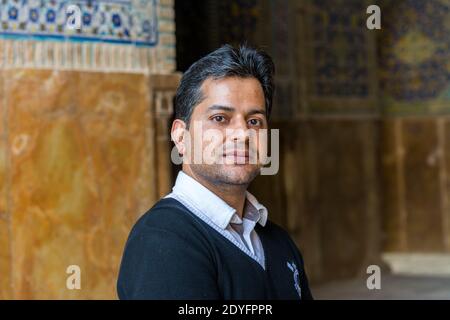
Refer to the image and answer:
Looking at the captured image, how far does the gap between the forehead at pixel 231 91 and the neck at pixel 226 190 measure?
14 cm

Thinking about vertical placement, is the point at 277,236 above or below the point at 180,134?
below

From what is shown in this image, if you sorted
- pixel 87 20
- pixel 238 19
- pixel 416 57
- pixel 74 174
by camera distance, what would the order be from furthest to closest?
pixel 416 57, pixel 238 19, pixel 87 20, pixel 74 174

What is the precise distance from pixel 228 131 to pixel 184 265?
0.27 metres

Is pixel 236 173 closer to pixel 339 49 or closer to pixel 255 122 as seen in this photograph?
pixel 255 122

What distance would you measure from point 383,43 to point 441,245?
5.29ft

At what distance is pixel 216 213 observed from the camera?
1.50 m

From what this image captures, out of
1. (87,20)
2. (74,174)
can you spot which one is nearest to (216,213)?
(74,174)

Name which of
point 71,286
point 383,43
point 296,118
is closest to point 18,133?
point 71,286

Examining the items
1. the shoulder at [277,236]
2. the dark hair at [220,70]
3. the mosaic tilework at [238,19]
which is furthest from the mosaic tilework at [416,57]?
the dark hair at [220,70]

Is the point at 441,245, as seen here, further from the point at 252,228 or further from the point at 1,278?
the point at 252,228

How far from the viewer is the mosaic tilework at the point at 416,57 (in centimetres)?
649

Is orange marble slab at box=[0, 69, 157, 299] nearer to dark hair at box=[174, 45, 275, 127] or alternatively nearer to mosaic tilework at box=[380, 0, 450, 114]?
dark hair at box=[174, 45, 275, 127]
